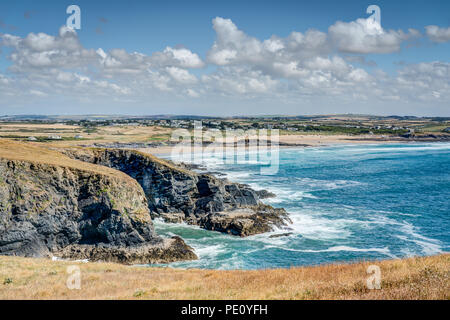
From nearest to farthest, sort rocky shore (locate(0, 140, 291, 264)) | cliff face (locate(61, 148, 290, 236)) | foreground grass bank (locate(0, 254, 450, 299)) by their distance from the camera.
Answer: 1. foreground grass bank (locate(0, 254, 450, 299))
2. rocky shore (locate(0, 140, 291, 264))
3. cliff face (locate(61, 148, 290, 236))

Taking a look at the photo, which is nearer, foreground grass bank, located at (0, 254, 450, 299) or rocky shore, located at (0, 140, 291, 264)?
foreground grass bank, located at (0, 254, 450, 299)

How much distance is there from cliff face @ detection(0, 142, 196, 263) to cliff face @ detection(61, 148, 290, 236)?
417 inches

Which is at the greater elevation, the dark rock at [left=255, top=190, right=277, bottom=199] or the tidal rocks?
the dark rock at [left=255, top=190, right=277, bottom=199]

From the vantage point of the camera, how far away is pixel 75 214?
106 ft

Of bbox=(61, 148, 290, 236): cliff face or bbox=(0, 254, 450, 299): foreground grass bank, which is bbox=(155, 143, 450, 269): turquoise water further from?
bbox=(0, 254, 450, 299): foreground grass bank

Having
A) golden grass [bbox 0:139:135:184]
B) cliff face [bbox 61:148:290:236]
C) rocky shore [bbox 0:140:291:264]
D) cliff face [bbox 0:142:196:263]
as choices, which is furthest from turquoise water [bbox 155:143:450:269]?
golden grass [bbox 0:139:135:184]

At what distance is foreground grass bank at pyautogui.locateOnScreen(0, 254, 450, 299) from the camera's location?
12.0m

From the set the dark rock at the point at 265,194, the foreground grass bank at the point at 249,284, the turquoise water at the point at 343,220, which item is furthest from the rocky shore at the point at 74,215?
the dark rock at the point at 265,194

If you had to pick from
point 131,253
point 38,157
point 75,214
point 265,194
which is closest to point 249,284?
point 131,253

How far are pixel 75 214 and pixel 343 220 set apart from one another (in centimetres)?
3166

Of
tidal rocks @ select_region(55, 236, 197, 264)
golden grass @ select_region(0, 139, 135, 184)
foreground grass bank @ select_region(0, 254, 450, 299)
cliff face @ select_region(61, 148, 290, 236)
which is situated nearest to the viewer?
A: foreground grass bank @ select_region(0, 254, 450, 299)

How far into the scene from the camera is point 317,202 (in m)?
53.3
